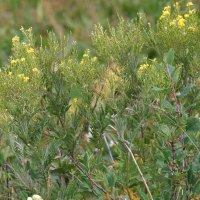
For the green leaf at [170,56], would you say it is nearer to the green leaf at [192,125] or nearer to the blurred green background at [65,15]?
the green leaf at [192,125]

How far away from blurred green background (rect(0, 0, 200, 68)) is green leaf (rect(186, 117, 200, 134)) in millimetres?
3529

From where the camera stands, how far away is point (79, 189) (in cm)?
106

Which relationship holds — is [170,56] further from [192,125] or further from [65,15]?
[65,15]

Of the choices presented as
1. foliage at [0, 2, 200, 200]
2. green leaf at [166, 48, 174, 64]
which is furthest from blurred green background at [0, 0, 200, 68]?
green leaf at [166, 48, 174, 64]

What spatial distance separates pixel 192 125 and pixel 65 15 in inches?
180

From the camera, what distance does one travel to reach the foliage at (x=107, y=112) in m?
1.00

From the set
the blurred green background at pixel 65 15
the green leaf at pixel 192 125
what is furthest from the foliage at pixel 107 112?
the blurred green background at pixel 65 15

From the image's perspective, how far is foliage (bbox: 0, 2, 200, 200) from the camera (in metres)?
1.00

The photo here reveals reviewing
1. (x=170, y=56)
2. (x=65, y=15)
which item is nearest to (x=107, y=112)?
(x=170, y=56)

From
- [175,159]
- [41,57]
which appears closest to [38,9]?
[41,57]

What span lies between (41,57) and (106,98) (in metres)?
0.27

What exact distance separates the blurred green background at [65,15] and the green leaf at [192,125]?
3.53 metres

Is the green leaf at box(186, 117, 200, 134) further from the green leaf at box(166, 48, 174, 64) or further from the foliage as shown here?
the green leaf at box(166, 48, 174, 64)

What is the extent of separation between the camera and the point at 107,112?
A: 112 cm
